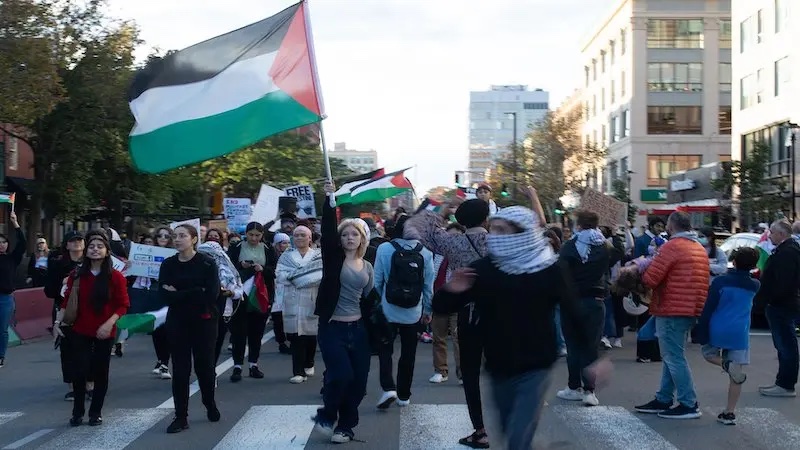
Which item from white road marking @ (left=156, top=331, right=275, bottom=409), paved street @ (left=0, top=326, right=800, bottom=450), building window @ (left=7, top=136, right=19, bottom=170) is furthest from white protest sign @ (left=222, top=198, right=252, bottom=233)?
building window @ (left=7, top=136, right=19, bottom=170)

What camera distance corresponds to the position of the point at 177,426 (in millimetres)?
7660

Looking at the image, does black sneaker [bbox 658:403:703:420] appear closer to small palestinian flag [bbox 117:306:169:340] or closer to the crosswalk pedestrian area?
the crosswalk pedestrian area

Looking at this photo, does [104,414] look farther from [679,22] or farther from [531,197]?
[679,22]

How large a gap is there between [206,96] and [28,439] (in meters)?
3.70

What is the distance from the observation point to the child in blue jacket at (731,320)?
789cm

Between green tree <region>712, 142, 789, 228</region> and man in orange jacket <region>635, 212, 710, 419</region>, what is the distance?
2874 centimetres

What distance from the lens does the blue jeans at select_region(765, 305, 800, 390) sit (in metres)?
9.24

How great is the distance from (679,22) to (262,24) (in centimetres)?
5836

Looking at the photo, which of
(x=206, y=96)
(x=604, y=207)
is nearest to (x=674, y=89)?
(x=604, y=207)

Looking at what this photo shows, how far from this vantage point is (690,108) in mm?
63625

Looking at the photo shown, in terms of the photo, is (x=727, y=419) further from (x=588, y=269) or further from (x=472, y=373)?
(x=472, y=373)

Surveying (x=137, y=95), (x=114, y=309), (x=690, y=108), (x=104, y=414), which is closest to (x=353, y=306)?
(x=114, y=309)

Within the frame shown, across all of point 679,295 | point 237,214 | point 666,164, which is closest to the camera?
point 679,295

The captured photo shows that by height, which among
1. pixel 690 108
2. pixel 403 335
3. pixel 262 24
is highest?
pixel 690 108
